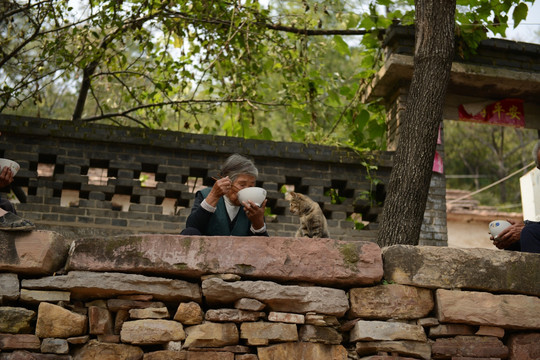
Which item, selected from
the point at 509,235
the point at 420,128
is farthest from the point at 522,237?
the point at 420,128

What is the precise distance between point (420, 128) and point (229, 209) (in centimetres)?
167

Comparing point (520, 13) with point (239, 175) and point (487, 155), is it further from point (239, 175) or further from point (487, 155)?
point (487, 155)

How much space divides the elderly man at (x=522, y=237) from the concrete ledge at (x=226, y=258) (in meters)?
1.03

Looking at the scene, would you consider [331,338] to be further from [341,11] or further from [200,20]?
[341,11]

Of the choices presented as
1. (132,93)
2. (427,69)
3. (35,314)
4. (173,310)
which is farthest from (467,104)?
(35,314)

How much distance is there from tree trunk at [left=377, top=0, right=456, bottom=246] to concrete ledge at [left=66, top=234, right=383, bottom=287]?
1.06m

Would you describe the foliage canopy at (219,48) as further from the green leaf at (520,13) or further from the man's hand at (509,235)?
the man's hand at (509,235)

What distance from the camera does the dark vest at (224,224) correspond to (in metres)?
4.10

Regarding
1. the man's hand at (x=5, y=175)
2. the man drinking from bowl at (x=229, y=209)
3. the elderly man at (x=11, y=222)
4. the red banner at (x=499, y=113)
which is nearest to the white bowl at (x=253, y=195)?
the man drinking from bowl at (x=229, y=209)

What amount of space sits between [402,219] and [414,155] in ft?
1.69

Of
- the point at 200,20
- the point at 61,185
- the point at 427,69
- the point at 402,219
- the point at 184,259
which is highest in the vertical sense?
the point at 200,20

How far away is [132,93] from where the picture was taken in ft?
26.5

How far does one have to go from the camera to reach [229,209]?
165 inches

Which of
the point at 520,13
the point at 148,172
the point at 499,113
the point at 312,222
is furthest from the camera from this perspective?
the point at 499,113
